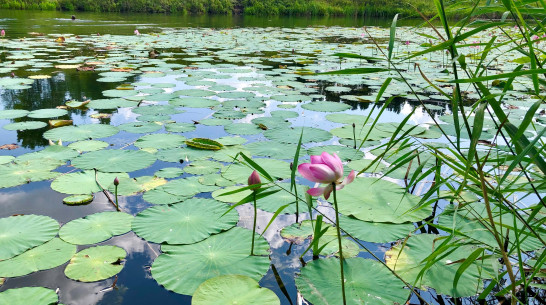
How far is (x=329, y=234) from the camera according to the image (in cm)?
140

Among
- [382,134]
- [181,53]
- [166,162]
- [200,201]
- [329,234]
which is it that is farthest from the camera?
[181,53]

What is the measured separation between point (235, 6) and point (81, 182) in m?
23.2

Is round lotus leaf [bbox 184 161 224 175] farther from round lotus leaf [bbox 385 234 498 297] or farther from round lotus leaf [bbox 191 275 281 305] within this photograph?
round lotus leaf [bbox 385 234 498 297]

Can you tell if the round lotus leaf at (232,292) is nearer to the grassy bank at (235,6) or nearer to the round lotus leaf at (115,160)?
the round lotus leaf at (115,160)

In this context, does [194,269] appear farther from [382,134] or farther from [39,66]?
[39,66]

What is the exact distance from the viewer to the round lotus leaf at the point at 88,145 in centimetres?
214

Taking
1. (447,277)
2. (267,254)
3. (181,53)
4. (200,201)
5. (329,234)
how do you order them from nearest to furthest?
(447,277) → (267,254) → (329,234) → (200,201) → (181,53)

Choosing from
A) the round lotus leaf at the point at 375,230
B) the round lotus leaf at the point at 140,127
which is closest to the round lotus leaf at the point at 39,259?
the round lotus leaf at the point at 375,230

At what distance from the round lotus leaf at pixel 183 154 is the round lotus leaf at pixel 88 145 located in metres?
0.39

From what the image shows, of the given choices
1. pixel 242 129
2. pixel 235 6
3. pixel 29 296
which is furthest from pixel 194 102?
pixel 235 6

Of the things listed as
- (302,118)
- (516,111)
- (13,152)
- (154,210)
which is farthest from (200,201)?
(516,111)

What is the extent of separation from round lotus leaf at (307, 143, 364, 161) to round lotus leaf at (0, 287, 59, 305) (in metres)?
1.47

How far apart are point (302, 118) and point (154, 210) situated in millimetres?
1674

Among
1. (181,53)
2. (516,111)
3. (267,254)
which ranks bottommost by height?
(267,254)
